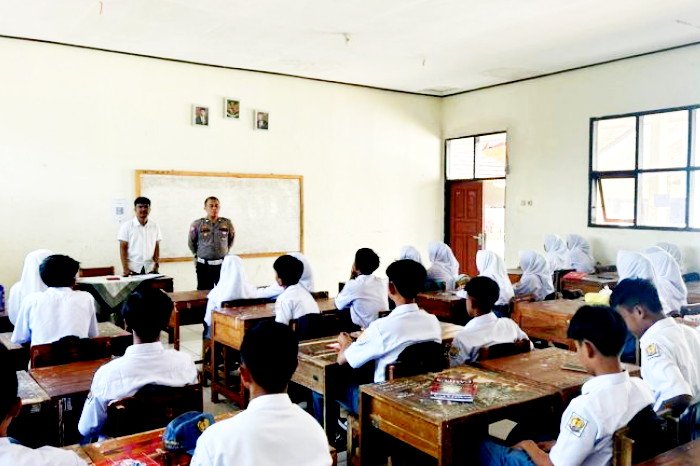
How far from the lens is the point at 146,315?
7.48ft

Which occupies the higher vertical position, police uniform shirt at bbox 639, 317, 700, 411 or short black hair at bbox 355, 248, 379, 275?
short black hair at bbox 355, 248, 379, 275

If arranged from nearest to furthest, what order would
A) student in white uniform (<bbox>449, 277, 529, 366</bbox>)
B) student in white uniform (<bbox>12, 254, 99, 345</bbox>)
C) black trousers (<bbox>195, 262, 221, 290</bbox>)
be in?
student in white uniform (<bbox>449, 277, 529, 366</bbox>) → student in white uniform (<bbox>12, 254, 99, 345</bbox>) → black trousers (<bbox>195, 262, 221, 290</bbox>)

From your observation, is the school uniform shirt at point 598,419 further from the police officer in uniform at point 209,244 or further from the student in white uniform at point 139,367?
the police officer in uniform at point 209,244

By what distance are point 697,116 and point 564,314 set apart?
11.9ft

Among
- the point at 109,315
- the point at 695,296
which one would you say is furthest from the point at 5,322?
the point at 695,296

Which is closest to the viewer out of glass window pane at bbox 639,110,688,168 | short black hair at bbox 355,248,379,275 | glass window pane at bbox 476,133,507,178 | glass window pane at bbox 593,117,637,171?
short black hair at bbox 355,248,379,275

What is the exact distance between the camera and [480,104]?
8.73m

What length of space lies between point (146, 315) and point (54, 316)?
4.03ft

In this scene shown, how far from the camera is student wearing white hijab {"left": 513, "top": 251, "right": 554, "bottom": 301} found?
5547 mm

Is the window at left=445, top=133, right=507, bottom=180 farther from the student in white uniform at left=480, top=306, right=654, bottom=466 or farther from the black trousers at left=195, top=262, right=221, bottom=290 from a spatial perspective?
the student in white uniform at left=480, top=306, right=654, bottom=466

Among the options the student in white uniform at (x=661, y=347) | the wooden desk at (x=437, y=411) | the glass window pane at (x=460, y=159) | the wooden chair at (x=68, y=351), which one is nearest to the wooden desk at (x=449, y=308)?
the wooden desk at (x=437, y=411)

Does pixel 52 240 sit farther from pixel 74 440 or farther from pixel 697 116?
pixel 697 116

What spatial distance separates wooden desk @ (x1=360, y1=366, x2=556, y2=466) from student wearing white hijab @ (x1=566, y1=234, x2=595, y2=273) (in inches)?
185

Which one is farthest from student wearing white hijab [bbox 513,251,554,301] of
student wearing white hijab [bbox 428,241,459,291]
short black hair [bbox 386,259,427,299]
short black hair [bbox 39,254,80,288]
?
short black hair [bbox 39,254,80,288]
